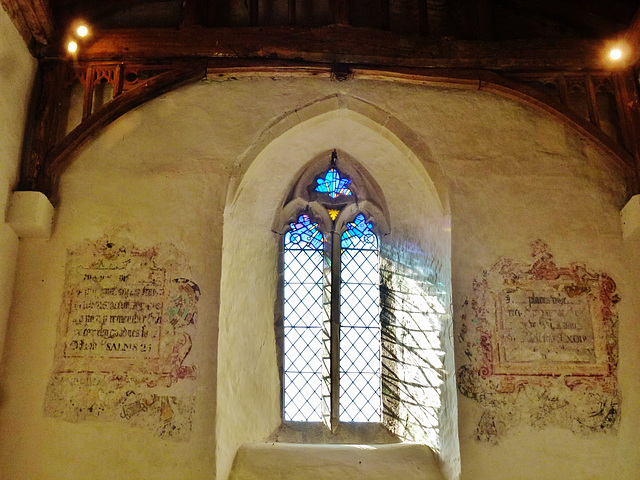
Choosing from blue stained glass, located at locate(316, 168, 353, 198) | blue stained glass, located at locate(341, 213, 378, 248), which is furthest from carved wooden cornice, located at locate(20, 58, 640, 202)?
blue stained glass, located at locate(341, 213, 378, 248)

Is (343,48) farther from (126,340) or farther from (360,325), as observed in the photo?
(126,340)

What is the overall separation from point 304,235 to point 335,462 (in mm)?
2049

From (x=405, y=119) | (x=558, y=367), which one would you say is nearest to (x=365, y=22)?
(x=405, y=119)

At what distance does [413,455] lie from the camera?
500cm

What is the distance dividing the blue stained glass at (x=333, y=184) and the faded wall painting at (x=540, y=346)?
1.73m

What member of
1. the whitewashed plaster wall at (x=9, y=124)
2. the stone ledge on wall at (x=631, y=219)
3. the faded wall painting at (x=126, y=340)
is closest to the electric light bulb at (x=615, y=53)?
the stone ledge on wall at (x=631, y=219)

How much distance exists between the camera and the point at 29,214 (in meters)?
4.83

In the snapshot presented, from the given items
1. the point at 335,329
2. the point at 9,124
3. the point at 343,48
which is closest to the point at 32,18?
the point at 9,124

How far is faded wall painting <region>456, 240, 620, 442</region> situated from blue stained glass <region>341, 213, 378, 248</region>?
1.37 m

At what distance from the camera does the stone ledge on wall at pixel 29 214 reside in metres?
4.83

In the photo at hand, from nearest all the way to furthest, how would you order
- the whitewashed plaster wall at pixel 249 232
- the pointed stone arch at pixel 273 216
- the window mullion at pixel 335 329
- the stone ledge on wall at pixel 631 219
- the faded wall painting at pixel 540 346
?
the whitewashed plaster wall at pixel 249 232 < the faded wall painting at pixel 540 346 < the stone ledge on wall at pixel 631 219 < the pointed stone arch at pixel 273 216 < the window mullion at pixel 335 329

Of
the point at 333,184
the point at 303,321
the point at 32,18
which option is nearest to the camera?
the point at 32,18

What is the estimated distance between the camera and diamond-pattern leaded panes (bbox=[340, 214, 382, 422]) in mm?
5621

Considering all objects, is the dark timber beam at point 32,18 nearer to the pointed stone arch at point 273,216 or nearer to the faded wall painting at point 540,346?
the pointed stone arch at point 273,216
